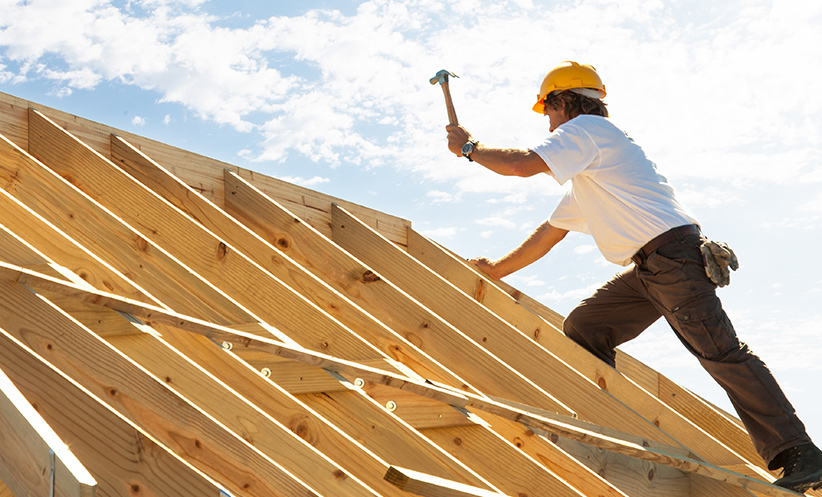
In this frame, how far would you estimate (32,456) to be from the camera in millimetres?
1668

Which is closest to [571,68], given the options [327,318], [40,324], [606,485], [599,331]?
[599,331]

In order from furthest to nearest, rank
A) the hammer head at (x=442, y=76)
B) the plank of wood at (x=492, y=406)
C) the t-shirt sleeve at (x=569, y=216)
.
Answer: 1. the t-shirt sleeve at (x=569, y=216)
2. the hammer head at (x=442, y=76)
3. the plank of wood at (x=492, y=406)

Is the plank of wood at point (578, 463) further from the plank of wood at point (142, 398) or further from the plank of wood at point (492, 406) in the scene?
the plank of wood at point (142, 398)

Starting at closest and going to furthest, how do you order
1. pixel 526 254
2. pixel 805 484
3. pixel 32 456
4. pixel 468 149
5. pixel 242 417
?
pixel 32 456
pixel 242 417
pixel 805 484
pixel 468 149
pixel 526 254

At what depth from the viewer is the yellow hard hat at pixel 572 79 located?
3682mm

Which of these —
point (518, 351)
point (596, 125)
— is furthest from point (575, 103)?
point (518, 351)

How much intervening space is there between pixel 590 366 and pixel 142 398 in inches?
106

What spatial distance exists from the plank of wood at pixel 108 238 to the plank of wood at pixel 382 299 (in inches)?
34.4

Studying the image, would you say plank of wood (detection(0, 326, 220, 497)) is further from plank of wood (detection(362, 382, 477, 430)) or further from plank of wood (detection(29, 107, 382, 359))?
plank of wood (detection(362, 382, 477, 430))

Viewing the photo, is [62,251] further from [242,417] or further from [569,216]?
[569,216]

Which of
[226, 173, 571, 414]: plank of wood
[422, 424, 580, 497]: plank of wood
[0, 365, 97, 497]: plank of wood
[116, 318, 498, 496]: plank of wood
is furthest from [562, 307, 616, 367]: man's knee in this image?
[0, 365, 97, 497]: plank of wood

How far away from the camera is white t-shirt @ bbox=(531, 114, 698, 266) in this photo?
Answer: 3.33 meters

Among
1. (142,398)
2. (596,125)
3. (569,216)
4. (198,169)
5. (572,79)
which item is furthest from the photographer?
(198,169)

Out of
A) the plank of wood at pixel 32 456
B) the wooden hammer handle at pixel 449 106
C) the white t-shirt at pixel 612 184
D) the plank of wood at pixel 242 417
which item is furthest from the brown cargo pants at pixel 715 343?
the plank of wood at pixel 32 456
